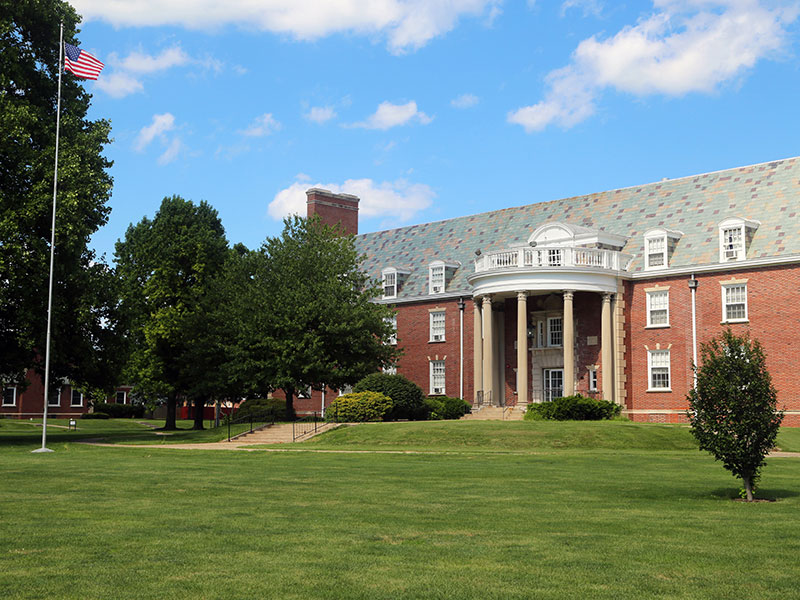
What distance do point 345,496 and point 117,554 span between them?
21.0ft

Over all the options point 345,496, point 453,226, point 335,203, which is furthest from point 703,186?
point 345,496

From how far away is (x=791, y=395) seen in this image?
4062cm

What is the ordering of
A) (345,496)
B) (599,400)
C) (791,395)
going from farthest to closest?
(599,400) → (791,395) → (345,496)

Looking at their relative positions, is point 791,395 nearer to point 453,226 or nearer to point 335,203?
point 453,226

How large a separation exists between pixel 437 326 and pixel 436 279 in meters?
2.84

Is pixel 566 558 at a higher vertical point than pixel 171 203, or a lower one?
lower

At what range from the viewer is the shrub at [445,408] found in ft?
150

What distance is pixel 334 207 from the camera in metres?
65.3

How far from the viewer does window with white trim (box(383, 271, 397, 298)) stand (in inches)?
2261

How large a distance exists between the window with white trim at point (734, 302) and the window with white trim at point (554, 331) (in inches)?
345

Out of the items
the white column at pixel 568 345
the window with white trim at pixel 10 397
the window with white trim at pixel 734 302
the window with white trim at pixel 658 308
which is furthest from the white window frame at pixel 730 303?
the window with white trim at pixel 10 397

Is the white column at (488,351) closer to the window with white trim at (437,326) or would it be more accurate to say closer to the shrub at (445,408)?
the shrub at (445,408)

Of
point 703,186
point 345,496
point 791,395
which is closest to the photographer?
point 345,496

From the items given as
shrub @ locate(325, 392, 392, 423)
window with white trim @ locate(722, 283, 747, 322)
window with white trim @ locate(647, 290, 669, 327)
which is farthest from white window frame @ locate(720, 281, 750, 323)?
shrub @ locate(325, 392, 392, 423)
